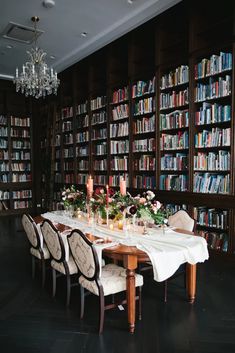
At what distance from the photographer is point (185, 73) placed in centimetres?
440

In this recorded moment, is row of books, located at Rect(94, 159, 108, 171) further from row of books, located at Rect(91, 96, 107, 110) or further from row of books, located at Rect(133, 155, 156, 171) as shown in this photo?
row of books, located at Rect(91, 96, 107, 110)

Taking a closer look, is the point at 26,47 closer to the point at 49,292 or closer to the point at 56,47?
the point at 56,47


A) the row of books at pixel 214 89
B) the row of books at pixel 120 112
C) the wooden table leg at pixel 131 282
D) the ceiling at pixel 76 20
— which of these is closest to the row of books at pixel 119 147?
the row of books at pixel 120 112

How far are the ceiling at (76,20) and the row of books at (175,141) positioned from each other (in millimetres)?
2040

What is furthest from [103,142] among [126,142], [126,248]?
[126,248]

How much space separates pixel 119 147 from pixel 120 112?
0.72 m

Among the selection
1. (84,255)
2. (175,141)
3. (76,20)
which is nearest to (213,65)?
(175,141)

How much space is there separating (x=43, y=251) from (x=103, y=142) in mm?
3530

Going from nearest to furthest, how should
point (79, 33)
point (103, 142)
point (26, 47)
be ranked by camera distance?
point (79, 33) < point (26, 47) < point (103, 142)

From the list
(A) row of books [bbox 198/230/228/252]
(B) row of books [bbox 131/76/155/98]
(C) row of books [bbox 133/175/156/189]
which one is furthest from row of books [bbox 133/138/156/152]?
(A) row of books [bbox 198/230/228/252]

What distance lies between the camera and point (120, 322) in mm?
2551

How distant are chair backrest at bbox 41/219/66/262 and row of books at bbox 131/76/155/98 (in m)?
3.21

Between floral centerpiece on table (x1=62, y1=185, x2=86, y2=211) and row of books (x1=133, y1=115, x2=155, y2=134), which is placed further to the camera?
row of books (x1=133, y1=115, x2=155, y2=134)

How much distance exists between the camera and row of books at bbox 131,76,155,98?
16.4ft
